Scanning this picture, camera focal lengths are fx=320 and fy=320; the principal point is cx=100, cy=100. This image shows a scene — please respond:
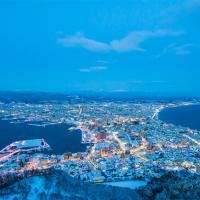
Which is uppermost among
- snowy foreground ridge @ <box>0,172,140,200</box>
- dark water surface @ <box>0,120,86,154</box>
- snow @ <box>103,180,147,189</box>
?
snowy foreground ridge @ <box>0,172,140,200</box>

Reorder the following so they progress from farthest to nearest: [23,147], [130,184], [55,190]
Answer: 1. [23,147]
2. [130,184]
3. [55,190]

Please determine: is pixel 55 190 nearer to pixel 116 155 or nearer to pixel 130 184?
pixel 130 184

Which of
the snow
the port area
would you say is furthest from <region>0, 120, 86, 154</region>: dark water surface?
the snow

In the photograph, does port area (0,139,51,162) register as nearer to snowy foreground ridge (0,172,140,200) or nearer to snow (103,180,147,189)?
snow (103,180,147,189)

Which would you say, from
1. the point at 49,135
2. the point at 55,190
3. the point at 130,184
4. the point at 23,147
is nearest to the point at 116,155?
the point at 130,184

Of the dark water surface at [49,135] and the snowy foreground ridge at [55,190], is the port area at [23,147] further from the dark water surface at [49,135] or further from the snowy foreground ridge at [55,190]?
the snowy foreground ridge at [55,190]

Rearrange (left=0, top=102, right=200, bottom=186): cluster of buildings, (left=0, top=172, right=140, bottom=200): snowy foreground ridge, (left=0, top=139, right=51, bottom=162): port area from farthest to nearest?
1. (left=0, top=139, right=51, bottom=162): port area
2. (left=0, top=102, right=200, bottom=186): cluster of buildings
3. (left=0, top=172, right=140, bottom=200): snowy foreground ridge

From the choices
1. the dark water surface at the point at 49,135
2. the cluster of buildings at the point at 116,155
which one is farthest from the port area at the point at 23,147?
the dark water surface at the point at 49,135

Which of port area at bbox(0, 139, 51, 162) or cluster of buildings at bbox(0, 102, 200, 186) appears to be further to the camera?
port area at bbox(0, 139, 51, 162)
